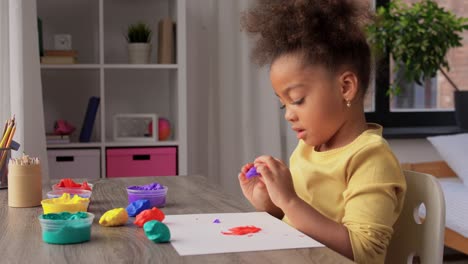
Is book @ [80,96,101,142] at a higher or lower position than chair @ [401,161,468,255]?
higher

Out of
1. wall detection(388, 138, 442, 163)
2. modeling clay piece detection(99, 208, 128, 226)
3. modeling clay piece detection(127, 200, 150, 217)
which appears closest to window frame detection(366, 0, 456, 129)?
wall detection(388, 138, 442, 163)

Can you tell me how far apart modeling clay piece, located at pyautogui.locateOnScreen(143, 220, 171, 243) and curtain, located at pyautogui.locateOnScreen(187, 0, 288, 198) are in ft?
7.82

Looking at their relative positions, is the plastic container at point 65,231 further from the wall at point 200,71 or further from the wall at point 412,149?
the wall at point 412,149

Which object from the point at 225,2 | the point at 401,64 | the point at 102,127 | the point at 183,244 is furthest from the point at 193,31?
the point at 183,244

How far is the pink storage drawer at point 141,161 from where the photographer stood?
309 centimetres

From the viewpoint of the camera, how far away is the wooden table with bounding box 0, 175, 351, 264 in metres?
0.96

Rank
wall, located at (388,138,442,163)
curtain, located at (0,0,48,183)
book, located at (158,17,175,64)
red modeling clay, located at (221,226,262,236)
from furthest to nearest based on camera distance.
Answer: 1. wall, located at (388,138,442,163)
2. book, located at (158,17,175,64)
3. curtain, located at (0,0,48,183)
4. red modeling clay, located at (221,226,262,236)

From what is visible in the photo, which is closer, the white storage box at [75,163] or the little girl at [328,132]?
the little girl at [328,132]

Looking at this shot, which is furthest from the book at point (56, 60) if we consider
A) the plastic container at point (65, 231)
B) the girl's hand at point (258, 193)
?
the plastic container at point (65, 231)

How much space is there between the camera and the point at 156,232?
1.06 m

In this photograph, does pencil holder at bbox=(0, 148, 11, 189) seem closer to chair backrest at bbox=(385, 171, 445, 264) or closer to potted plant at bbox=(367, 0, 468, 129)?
chair backrest at bbox=(385, 171, 445, 264)

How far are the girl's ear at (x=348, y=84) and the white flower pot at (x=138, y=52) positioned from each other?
1.97 meters

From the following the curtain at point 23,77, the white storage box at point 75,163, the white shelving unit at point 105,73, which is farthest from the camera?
the white shelving unit at point 105,73

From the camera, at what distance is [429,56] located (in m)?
3.66
